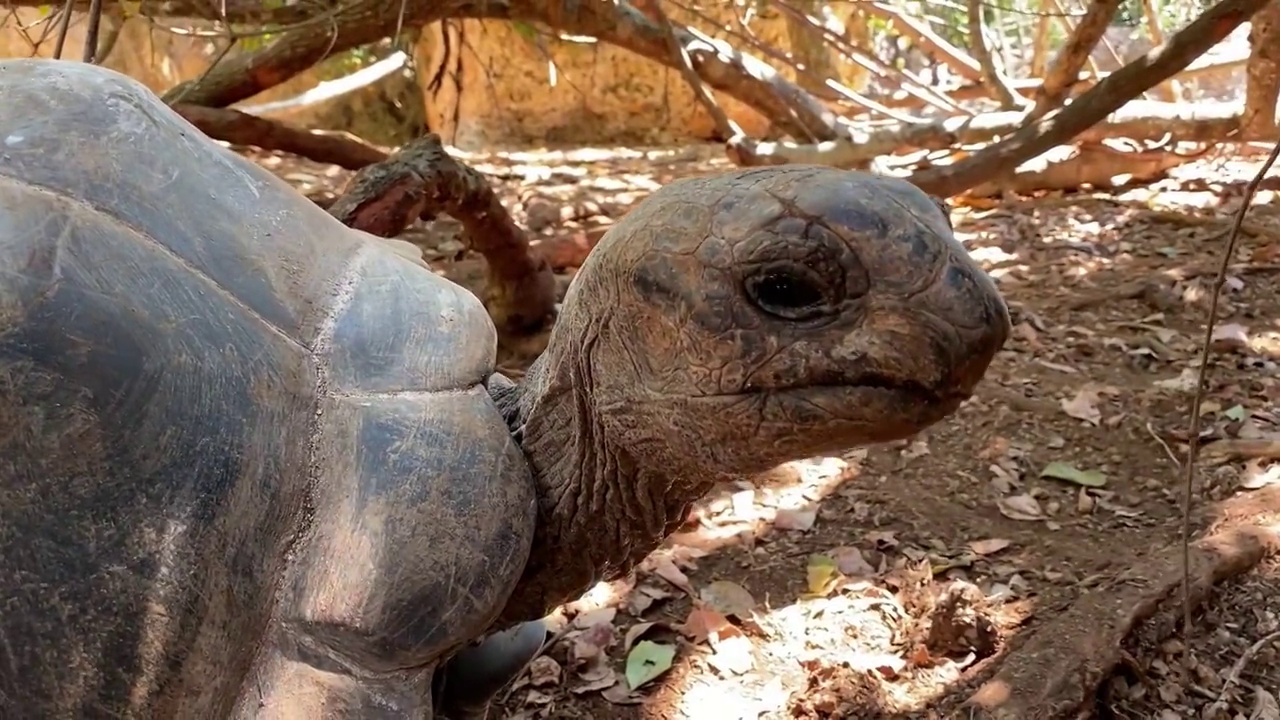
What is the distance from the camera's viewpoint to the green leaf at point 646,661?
2.36m

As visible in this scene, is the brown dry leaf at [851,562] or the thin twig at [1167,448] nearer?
the brown dry leaf at [851,562]

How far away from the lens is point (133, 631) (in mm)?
1146

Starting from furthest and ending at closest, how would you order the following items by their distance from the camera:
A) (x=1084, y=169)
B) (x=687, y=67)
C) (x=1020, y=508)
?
(x=1084, y=169), (x=687, y=67), (x=1020, y=508)

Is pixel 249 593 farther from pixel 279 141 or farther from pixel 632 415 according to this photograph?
A: pixel 279 141

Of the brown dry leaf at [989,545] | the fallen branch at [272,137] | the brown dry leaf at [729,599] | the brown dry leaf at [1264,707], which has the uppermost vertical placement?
the fallen branch at [272,137]

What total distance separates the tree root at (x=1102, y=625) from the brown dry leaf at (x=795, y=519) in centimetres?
80

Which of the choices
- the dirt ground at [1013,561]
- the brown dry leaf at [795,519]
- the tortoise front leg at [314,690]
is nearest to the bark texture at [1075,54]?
the dirt ground at [1013,561]

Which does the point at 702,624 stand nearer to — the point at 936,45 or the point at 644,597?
the point at 644,597

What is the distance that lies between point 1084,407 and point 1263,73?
2.13 metres

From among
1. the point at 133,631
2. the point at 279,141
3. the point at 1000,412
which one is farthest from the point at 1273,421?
the point at 279,141

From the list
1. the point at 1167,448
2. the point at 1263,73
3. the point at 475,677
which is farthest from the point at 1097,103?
the point at 475,677

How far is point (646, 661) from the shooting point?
242 cm

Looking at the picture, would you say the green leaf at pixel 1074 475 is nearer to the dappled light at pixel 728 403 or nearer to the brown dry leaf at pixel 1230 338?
the dappled light at pixel 728 403

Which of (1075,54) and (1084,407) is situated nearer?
(1084,407)
